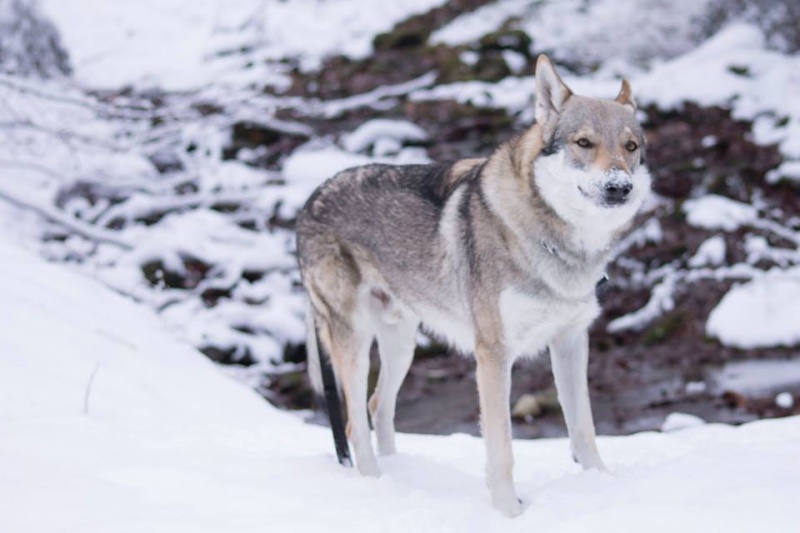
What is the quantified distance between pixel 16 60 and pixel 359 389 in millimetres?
11335

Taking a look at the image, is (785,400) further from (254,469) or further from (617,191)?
(254,469)

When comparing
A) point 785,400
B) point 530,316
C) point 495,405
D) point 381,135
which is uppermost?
point 530,316

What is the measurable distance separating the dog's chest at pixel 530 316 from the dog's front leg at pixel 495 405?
74 mm

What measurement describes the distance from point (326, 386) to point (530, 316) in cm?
139

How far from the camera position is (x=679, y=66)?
14.2 m

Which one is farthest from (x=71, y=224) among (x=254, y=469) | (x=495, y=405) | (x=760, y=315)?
(x=760, y=315)

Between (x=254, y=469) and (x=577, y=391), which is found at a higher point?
(x=254, y=469)

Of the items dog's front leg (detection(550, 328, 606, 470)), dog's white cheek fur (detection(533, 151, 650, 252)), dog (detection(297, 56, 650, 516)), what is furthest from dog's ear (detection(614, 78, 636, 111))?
dog's front leg (detection(550, 328, 606, 470))

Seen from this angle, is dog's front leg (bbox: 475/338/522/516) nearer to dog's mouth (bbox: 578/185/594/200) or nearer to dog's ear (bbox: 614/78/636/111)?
dog's mouth (bbox: 578/185/594/200)

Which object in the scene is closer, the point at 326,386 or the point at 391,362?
the point at 326,386

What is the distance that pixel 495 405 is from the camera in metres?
3.71

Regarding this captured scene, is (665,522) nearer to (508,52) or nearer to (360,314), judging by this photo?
(360,314)

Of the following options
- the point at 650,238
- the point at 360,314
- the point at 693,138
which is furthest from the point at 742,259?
the point at 360,314

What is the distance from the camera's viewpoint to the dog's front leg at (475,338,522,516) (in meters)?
3.64
